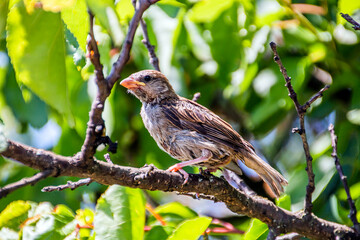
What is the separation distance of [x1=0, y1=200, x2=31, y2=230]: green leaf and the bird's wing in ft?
4.67

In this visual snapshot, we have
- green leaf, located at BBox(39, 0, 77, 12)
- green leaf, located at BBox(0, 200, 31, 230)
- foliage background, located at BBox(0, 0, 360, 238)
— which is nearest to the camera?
green leaf, located at BBox(39, 0, 77, 12)

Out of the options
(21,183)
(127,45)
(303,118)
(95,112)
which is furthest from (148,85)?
(21,183)

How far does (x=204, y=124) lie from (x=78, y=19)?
8.21 feet

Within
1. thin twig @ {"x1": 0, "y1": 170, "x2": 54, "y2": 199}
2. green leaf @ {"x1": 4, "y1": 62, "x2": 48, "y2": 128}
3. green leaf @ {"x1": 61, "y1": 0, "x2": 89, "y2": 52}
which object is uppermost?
green leaf @ {"x1": 61, "y1": 0, "x2": 89, "y2": 52}

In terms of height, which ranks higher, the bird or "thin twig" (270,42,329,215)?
"thin twig" (270,42,329,215)

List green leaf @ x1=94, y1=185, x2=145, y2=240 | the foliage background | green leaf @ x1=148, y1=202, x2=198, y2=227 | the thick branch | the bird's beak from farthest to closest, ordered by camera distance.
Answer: the bird's beak, the foliage background, green leaf @ x1=148, y1=202, x2=198, y2=227, green leaf @ x1=94, y1=185, x2=145, y2=240, the thick branch

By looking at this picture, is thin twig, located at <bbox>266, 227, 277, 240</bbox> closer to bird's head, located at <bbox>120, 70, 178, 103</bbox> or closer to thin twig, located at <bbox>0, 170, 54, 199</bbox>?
thin twig, located at <bbox>0, 170, 54, 199</bbox>

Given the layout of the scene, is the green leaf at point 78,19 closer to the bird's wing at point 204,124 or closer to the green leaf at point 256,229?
the green leaf at point 256,229

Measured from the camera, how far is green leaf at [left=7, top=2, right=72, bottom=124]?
1627mm

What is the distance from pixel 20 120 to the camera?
15.6 feet

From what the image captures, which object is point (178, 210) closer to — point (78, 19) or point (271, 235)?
point (271, 235)

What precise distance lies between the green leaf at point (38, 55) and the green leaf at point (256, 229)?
1.94 m

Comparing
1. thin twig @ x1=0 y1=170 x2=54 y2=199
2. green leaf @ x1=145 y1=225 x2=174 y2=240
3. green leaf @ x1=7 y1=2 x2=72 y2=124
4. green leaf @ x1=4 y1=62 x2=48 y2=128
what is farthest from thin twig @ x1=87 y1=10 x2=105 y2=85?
green leaf @ x1=4 y1=62 x2=48 y2=128

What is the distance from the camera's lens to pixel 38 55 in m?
1.65
